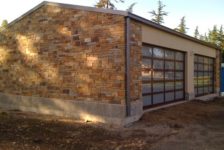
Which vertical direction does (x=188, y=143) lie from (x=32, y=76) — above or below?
below

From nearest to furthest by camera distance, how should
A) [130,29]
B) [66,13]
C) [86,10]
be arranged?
[130,29] < [86,10] < [66,13]

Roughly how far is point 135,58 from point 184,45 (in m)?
5.58

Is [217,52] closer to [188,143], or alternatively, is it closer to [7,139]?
[188,143]

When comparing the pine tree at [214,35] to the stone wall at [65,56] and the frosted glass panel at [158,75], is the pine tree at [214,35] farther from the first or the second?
the stone wall at [65,56]

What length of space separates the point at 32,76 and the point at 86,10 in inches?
154

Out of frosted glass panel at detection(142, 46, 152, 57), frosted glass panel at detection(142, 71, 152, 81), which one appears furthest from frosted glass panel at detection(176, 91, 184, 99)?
frosted glass panel at detection(142, 46, 152, 57)

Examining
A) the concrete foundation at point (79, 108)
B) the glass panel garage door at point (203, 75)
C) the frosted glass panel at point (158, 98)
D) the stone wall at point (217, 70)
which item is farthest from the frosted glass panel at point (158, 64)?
the stone wall at point (217, 70)

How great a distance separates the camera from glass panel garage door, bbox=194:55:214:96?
1634 centimetres

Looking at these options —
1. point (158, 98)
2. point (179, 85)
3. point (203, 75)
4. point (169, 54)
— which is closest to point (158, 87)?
point (158, 98)

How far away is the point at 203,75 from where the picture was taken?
1756 cm

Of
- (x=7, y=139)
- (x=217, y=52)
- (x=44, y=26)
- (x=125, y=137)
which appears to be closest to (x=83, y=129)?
(x=125, y=137)

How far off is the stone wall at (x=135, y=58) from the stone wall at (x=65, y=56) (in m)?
0.47

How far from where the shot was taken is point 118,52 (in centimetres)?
913

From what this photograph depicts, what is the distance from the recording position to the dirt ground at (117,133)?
6.74m
